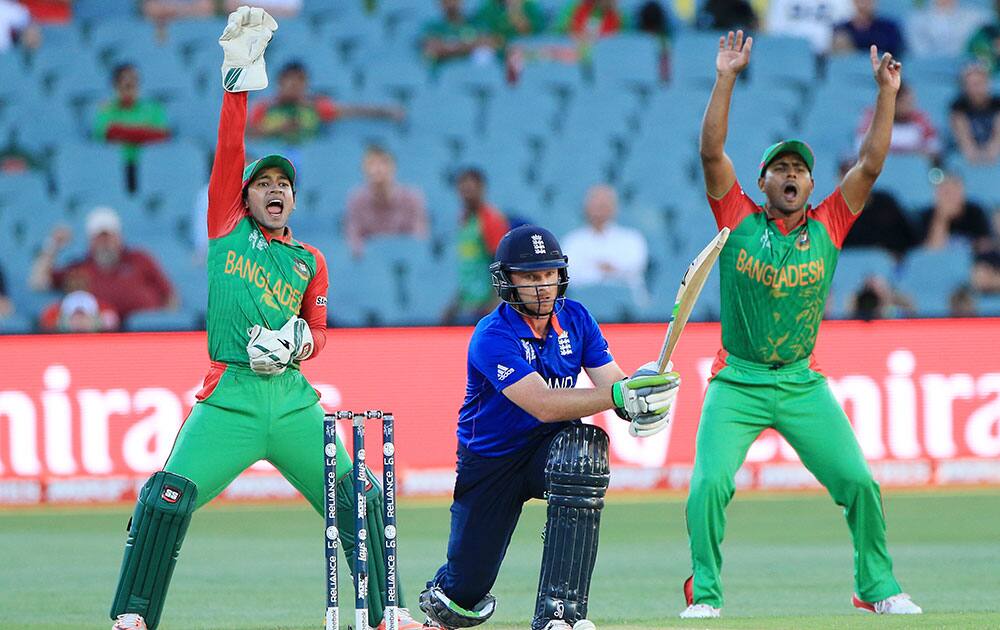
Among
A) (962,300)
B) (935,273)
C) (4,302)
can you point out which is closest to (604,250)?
(935,273)

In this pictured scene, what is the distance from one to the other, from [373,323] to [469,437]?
5.93 meters

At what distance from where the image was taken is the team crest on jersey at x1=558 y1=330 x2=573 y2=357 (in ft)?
19.8

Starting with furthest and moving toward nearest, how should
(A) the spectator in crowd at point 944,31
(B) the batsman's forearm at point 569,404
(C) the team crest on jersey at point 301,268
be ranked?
(A) the spectator in crowd at point 944,31
(C) the team crest on jersey at point 301,268
(B) the batsman's forearm at point 569,404

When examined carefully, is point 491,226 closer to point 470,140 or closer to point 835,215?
point 470,140

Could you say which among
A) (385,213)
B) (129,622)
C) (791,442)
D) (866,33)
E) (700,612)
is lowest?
(700,612)

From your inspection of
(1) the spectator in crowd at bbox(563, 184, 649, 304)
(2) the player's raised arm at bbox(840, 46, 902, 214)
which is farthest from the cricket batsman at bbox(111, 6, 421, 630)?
(1) the spectator in crowd at bbox(563, 184, 649, 304)

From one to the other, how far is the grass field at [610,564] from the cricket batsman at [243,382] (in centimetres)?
80

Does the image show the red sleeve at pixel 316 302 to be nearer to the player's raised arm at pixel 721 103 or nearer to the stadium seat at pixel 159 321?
the player's raised arm at pixel 721 103

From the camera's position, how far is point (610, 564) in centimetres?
895

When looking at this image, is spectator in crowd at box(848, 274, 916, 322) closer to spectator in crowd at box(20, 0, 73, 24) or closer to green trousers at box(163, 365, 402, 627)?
green trousers at box(163, 365, 402, 627)

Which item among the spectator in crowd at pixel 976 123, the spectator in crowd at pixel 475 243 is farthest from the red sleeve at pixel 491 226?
the spectator in crowd at pixel 976 123

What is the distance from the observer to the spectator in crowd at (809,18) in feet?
55.6

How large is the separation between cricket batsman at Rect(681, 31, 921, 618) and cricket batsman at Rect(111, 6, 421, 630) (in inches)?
70.0

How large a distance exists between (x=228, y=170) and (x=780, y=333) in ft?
8.71
